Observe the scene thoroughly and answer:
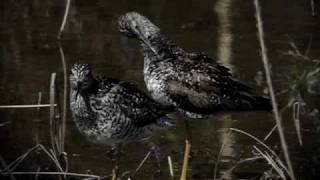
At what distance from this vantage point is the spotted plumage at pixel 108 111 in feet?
25.1

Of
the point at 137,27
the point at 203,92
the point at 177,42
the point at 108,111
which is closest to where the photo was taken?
the point at 108,111

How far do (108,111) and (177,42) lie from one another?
5177mm

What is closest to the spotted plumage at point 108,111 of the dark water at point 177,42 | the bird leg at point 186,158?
the bird leg at point 186,158

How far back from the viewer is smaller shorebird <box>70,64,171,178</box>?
7.64 meters

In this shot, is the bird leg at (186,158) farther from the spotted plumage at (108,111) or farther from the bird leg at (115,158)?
the bird leg at (115,158)

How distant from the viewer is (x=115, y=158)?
835 cm

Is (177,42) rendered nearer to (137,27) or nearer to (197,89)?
(137,27)

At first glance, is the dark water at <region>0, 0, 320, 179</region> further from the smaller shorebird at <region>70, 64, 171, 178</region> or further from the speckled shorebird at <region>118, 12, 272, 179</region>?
the smaller shorebird at <region>70, 64, 171, 178</region>

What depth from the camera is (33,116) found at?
32.3 feet

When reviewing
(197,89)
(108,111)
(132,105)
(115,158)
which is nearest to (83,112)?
(108,111)

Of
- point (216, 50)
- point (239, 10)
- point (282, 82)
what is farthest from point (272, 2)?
point (282, 82)

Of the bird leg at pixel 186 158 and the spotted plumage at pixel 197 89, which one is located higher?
the spotted plumage at pixel 197 89

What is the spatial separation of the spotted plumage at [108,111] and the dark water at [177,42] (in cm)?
60

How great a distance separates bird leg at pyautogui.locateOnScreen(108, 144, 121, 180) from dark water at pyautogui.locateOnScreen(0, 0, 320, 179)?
2.7 inches
